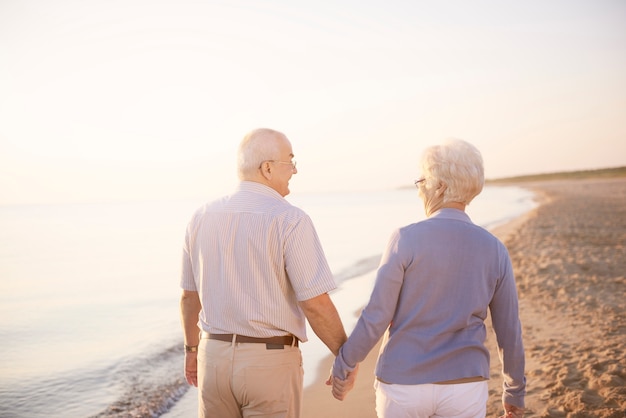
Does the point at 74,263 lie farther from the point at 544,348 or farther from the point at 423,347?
the point at 423,347

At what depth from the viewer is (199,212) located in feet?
7.57

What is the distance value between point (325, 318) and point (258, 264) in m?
0.40

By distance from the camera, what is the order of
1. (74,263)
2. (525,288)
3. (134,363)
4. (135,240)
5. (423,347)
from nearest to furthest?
(423,347) → (134,363) → (525,288) → (74,263) → (135,240)

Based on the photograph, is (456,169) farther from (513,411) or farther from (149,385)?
(149,385)

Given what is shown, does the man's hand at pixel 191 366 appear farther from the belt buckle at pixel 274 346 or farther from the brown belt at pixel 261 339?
the belt buckle at pixel 274 346

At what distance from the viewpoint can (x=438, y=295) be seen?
79.0 inches

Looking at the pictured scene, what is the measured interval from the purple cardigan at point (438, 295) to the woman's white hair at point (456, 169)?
9 centimetres

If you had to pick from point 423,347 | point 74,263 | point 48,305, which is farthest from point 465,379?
point 74,263

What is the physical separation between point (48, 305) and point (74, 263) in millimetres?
7127

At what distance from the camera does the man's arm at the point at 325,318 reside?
2.20 meters

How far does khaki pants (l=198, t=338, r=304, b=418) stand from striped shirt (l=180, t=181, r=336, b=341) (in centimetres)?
8

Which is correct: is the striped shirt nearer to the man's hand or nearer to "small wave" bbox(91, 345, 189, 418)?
the man's hand

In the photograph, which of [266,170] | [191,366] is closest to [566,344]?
[191,366]

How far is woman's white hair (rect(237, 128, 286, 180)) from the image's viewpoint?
2299 millimetres
